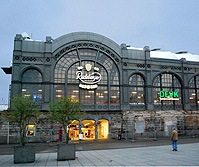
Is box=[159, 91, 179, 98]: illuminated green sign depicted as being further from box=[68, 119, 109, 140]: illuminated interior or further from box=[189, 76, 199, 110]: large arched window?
box=[68, 119, 109, 140]: illuminated interior

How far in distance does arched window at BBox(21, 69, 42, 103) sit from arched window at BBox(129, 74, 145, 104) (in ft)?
56.2

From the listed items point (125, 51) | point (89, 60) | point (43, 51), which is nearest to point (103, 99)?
point (89, 60)

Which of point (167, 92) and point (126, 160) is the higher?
point (167, 92)

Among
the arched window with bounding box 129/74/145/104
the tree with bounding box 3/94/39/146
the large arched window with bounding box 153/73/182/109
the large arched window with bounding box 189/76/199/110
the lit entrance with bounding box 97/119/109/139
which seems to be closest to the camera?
the tree with bounding box 3/94/39/146

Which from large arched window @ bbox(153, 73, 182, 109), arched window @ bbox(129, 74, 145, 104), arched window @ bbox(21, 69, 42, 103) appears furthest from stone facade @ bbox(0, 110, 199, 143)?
arched window @ bbox(21, 69, 42, 103)

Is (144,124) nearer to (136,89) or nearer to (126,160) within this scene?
(136,89)

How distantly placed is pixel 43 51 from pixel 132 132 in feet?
69.2

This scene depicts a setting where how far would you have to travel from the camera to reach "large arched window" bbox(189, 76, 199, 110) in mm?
44688

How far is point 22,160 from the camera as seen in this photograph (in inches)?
616

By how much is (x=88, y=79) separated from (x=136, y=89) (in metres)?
9.98

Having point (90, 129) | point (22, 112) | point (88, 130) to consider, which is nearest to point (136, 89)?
point (90, 129)

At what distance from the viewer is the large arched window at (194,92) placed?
44688 millimetres

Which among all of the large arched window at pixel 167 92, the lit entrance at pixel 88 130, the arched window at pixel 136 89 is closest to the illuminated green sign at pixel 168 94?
the large arched window at pixel 167 92

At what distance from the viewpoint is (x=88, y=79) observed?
1528 inches
